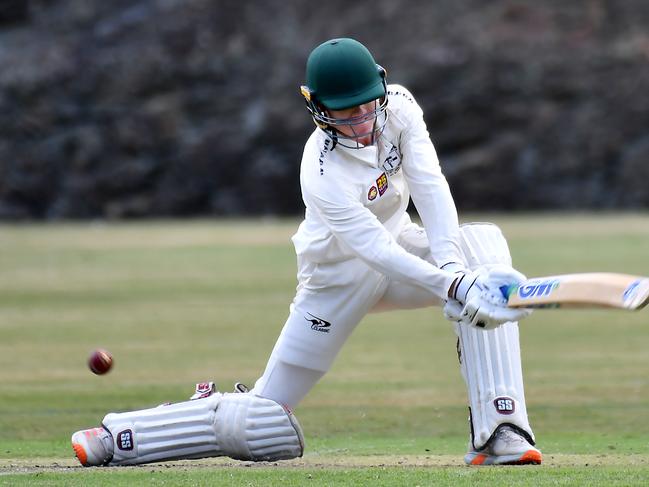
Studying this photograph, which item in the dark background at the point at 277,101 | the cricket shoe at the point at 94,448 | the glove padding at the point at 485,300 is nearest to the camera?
the glove padding at the point at 485,300

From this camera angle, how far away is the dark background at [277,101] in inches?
1449

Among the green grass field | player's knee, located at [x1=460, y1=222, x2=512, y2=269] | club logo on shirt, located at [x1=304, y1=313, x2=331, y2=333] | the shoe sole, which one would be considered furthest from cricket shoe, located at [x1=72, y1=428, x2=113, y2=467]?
player's knee, located at [x1=460, y1=222, x2=512, y2=269]

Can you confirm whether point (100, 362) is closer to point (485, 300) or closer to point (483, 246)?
point (483, 246)

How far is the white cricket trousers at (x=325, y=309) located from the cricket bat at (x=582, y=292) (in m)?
0.65

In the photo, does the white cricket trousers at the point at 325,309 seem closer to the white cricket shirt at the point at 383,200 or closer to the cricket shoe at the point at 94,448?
the white cricket shirt at the point at 383,200

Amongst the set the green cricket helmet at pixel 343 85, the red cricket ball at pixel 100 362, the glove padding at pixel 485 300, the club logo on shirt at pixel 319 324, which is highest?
the green cricket helmet at pixel 343 85

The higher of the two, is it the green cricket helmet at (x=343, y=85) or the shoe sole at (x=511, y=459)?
the green cricket helmet at (x=343, y=85)

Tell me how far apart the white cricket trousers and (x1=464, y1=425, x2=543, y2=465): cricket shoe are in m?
0.57

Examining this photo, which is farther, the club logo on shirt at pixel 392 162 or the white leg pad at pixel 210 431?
the club logo on shirt at pixel 392 162

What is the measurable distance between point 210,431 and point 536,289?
1.35m

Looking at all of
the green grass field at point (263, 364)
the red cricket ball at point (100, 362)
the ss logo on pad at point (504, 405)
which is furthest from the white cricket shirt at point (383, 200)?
the red cricket ball at point (100, 362)

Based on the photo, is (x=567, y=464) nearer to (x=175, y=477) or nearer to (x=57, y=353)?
(x=175, y=477)

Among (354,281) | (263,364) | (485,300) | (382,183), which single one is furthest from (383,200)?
(263,364)

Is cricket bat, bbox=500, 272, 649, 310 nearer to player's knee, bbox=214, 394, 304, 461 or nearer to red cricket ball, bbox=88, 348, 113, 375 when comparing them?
player's knee, bbox=214, 394, 304, 461
